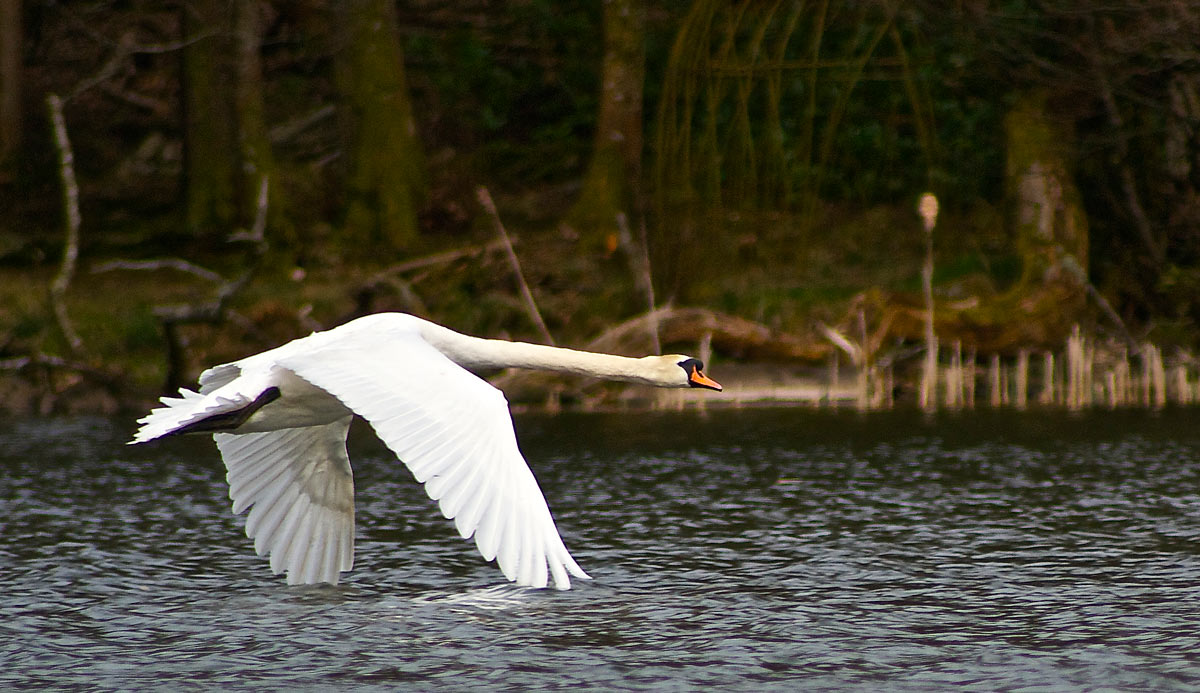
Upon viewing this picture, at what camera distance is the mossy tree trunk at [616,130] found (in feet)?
88.3

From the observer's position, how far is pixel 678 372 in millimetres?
10547

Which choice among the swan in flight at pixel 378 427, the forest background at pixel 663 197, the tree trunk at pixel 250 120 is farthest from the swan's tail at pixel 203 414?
the tree trunk at pixel 250 120

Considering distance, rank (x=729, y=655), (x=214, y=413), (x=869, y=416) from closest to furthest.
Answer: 1. (x=729, y=655)
2. (x=214, y=413)
3. (x=869, y=416)

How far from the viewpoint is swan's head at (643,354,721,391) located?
1052cm

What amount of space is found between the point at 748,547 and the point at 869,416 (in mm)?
9020

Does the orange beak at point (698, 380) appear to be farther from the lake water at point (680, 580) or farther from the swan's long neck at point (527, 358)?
the lake water at point (680, 580)

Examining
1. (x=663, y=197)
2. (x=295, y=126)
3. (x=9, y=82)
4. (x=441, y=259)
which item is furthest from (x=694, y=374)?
(x=295, y=126)

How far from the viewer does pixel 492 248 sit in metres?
24.9

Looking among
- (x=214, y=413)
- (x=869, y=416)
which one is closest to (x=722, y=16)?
(x=869, y=416)

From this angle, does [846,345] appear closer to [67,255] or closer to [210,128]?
[67,255]

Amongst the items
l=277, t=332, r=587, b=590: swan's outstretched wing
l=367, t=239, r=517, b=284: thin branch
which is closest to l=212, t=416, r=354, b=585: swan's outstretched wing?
l=277, t=332, r=587, b=590: swan's outstretched wing

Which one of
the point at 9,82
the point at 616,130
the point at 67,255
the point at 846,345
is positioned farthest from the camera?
the point at 9,82

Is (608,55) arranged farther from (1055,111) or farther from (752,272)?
(1055,111)

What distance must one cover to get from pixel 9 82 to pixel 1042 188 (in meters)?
19.7
